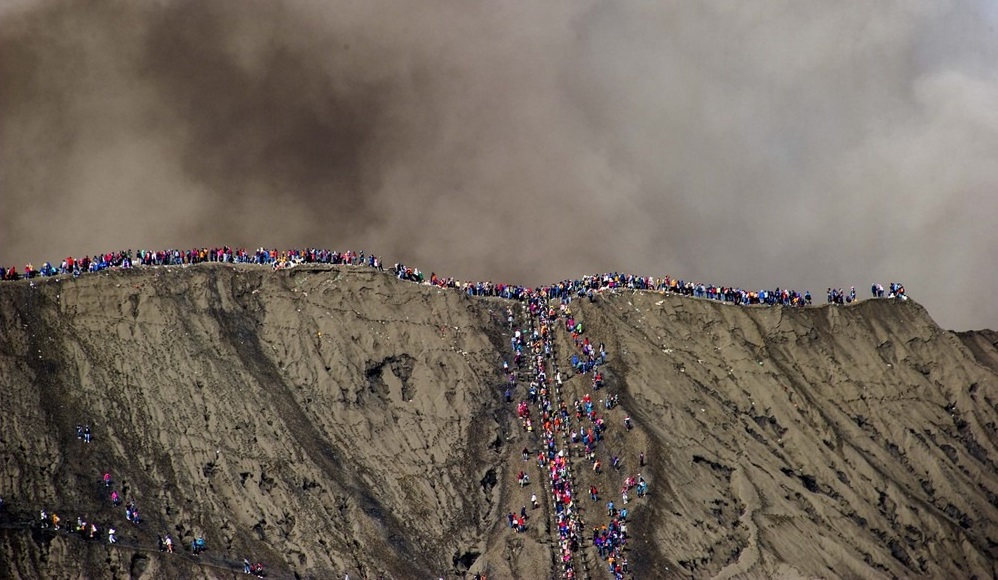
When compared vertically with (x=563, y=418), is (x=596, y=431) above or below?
below

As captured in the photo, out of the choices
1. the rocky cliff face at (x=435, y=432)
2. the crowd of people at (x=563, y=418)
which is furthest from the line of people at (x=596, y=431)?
the rocky cliff face at (x=435, y=432)

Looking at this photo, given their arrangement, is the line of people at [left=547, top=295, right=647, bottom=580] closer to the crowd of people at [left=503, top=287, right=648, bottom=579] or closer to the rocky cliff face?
Answer: the crowd of people at [left=503, top=287, right=648, bottom=579]

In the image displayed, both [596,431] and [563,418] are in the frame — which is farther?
[563,418]

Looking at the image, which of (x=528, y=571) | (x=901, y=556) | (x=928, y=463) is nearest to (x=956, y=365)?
(x=928, y=463)

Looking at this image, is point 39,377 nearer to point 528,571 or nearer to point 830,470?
point 528,571

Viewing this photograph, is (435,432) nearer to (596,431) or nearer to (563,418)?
(563,418)

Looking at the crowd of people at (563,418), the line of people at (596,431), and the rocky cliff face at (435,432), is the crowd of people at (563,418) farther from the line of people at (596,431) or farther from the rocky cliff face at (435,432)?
the rocky cliff face at (435,432)

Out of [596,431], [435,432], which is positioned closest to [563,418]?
[596,431]

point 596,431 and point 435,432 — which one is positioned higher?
point 435,432

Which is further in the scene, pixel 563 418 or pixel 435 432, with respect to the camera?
pixel 563 418
